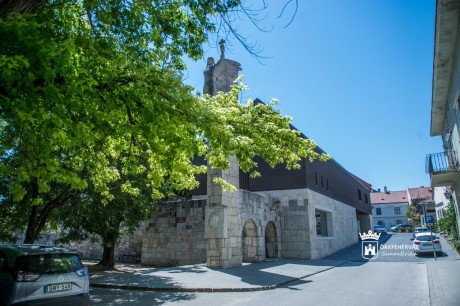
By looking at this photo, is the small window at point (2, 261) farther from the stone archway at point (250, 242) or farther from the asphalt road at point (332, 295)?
the stone archway at point (250, 242)

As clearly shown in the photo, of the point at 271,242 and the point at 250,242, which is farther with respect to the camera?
the point at 271,242

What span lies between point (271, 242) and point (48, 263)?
1642 centimetres

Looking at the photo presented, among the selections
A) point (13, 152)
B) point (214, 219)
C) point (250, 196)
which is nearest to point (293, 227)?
point (250, 196)

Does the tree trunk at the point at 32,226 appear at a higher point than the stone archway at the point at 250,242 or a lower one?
higher

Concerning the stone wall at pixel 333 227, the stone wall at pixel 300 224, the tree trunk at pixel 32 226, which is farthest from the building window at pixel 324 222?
the tree trunk at pixel 32 226

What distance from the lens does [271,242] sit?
68.5ft

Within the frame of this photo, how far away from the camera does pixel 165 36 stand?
6.98 metres

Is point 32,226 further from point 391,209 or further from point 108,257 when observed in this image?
point 391,209

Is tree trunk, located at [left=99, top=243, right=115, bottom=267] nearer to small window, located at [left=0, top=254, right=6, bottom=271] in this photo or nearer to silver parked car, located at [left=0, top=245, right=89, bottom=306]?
silver parked car, located at [left=0, top=245, right=89, bottom=306]

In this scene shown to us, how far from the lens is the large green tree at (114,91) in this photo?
452cm

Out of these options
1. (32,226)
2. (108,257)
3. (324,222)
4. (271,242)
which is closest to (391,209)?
(324,222)

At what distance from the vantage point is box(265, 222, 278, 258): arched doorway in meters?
20.7

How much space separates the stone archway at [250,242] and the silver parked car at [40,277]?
12814mm

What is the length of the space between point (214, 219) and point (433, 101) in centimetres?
1118
